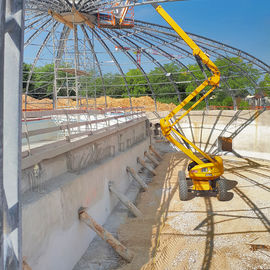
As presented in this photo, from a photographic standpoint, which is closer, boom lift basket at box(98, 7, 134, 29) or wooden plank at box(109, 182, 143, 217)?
wooden plank at box(109, 182, 143, 217)

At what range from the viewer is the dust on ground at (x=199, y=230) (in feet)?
26.6

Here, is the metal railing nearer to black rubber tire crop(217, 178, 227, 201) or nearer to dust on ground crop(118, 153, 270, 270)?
dust on ground crop(118, 153, 270, 270)

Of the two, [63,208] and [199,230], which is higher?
[63,208]

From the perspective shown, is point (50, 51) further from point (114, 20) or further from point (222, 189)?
point (222, 189)

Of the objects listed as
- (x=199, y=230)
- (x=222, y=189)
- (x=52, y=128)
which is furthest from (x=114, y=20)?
(x=199, y=230)

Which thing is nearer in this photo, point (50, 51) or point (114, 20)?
point (114, 20)

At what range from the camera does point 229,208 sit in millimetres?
12266

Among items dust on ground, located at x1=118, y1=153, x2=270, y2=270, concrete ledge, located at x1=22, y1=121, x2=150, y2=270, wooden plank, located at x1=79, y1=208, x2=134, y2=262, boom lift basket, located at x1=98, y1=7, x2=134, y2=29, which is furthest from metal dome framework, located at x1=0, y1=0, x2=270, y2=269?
dust on ground, located at x1=118, y1=153, x2=270, y2=270

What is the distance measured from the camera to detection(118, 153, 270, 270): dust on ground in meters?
8.10

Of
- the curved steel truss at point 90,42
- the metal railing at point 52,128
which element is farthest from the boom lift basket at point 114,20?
the metal railing at point 52,128

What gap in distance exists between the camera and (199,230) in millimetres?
10148

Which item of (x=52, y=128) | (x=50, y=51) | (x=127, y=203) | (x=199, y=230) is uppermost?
(x=50, y=51)

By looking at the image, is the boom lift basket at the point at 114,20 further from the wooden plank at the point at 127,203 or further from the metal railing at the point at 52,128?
the wooden plank at the point at 127,203

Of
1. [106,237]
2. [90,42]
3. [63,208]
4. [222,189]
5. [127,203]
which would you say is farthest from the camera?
[90,42]
